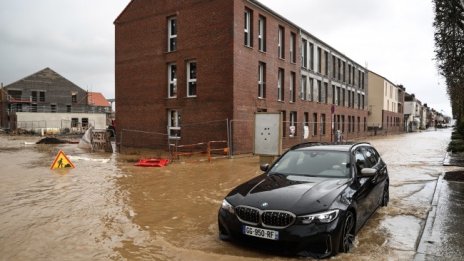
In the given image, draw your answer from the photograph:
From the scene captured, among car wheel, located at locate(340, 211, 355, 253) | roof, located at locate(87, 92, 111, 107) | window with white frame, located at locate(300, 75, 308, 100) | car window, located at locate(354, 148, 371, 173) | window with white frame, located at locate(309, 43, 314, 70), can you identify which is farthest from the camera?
roof, located at locate(87, 92, 111, 107)

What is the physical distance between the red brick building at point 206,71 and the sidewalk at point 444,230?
12.0m

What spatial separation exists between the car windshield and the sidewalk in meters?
1.56

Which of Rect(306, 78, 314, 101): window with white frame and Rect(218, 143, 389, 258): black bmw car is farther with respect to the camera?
Rect(306, 78, 314, 101): window with white frame

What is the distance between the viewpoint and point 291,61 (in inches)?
1050

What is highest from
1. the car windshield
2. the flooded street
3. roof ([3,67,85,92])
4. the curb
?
roof ([3,67,85,92])

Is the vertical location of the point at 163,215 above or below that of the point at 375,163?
below

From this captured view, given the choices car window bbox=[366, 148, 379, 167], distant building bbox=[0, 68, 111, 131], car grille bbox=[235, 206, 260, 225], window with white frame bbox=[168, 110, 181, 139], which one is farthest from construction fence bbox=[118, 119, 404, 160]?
distant building bbox=[0, 68, 111, 131]

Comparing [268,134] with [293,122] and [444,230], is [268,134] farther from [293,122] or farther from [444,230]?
[293,122]

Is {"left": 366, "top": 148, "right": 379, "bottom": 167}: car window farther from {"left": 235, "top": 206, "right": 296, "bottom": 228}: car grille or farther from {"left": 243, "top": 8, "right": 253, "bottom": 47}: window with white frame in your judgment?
{"left": 243, "top": 8, "right": 253, "bottom": 47}: window with white frame

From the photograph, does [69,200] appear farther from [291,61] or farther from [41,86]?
[41,86]

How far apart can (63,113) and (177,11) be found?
38621mm

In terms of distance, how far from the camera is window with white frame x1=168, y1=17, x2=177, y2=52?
22.6 meters

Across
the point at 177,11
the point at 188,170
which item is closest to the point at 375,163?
the point at 188,170

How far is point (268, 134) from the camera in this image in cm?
1460
